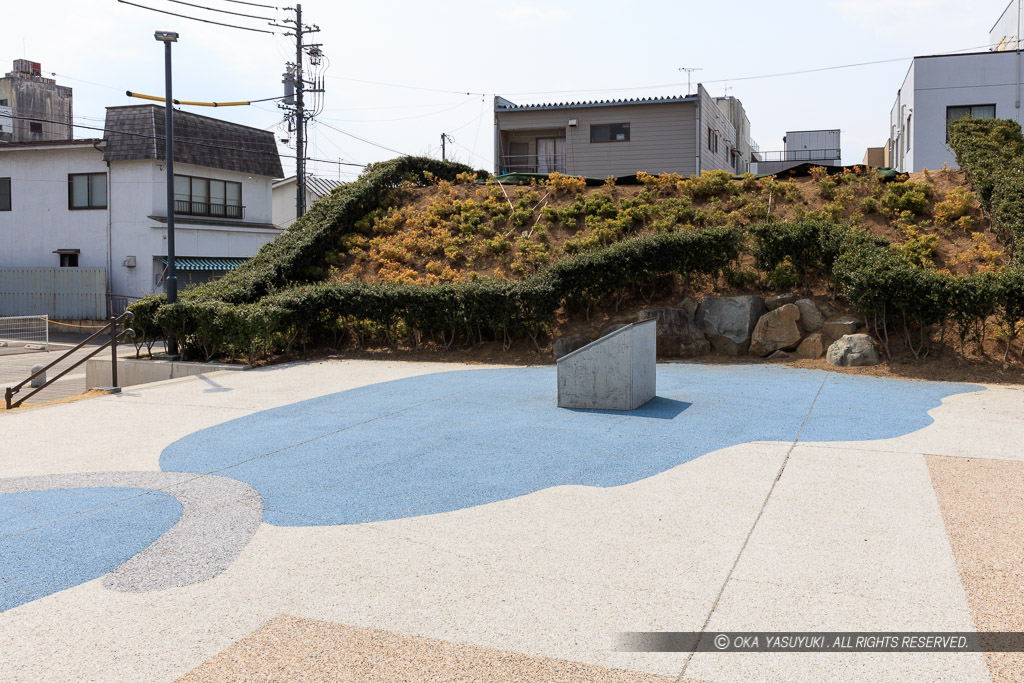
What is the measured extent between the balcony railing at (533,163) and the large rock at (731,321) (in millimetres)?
16928

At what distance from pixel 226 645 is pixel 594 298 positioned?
12.0 m

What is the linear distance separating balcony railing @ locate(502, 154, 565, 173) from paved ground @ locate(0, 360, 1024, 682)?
72.4ft

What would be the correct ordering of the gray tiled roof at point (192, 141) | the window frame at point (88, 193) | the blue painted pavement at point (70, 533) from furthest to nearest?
1. the window frame at point (88, 193)
2. the gray tiled roof at point (192, 141)
3. the blue painted pavement at point (70, 533)

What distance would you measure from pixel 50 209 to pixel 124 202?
3.85 meters

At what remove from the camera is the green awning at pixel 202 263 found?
31.8 meters

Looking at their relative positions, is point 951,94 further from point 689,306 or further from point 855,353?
point 855,353

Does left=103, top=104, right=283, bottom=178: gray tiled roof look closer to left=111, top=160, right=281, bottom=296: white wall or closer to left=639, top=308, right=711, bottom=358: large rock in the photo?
left=111, top=160, right=281, bottom=296: white wall

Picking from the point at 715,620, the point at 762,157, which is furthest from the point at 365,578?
the point at 762,157

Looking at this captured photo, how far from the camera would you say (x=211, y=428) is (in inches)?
355

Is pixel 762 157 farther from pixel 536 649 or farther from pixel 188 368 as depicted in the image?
pixel 536 649

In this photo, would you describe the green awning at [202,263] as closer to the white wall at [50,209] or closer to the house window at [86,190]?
the white wall at [50,209]

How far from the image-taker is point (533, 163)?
3047cm

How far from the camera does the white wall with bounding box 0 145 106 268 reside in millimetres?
32219

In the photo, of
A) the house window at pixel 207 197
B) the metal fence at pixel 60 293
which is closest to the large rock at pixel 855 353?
the metal fence at pixel 60 293
